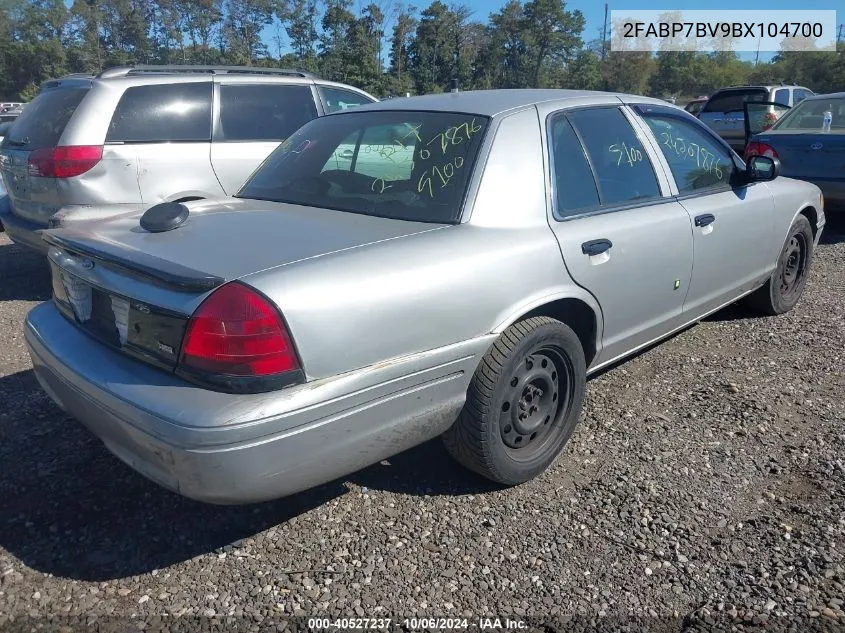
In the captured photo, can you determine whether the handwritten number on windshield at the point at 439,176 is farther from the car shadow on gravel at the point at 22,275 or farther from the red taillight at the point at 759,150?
the red taillight at the point at 759,150

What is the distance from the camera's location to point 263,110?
623 centimetres

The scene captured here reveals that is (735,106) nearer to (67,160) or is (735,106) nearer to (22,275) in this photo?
(67,160)

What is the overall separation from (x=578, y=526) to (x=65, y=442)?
2.35 metres

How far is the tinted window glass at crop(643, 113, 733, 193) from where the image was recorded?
3830mm

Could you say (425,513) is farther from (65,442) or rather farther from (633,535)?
(65,442)

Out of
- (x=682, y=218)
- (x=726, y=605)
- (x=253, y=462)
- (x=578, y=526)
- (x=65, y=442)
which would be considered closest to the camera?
(x=253, y=462)

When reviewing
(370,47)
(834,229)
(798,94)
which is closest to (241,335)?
(834,229)

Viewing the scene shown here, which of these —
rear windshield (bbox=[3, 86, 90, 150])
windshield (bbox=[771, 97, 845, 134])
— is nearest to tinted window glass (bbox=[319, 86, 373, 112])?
rear windshield (bbox=[3, 86, 90, 150])

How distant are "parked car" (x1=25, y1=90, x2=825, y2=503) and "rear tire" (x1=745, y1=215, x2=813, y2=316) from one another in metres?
1.25

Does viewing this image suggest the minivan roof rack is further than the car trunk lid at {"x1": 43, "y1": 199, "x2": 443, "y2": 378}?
Yes

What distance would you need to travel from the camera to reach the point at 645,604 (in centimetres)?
230

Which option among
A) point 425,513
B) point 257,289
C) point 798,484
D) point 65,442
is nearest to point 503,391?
point 425,513

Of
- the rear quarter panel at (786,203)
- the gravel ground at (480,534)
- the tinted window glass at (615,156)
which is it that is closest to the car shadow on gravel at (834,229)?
the rear quarter panel at (786,203)

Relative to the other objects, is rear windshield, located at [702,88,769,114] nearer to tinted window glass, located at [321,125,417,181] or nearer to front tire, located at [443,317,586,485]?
tinted window glass, located at [321,125,417,181]
